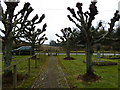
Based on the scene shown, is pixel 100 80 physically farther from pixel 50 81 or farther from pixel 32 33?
pixel 32 33

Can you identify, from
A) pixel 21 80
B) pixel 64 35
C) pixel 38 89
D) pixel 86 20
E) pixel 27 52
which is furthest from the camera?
pixel 27 52

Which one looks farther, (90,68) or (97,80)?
(90,68)

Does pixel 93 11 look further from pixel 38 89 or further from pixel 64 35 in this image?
pixel 64 35

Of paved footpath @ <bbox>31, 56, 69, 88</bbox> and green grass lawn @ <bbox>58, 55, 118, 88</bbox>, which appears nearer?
green grass lawn @ <bbox>58, 55, 118, 88</bbox>

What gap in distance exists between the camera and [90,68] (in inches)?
337

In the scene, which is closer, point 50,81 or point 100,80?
point 100,80

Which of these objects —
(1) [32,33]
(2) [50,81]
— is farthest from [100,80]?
(1) [32,33]

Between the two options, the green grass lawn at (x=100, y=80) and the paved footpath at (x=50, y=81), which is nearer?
the green grass lawn at (x=100, y=80)

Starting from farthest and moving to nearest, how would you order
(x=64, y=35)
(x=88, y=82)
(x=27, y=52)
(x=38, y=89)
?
(x=27, y=52), (x=64, y=35), (x=88, y=82), (x=38, y=89)

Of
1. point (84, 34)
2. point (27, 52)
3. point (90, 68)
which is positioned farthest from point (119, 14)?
point (27, 52)

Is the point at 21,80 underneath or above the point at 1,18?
underneath

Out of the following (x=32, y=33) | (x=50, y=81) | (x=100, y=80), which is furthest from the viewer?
(x=32, y=33)

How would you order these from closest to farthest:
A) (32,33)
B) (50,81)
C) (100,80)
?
1. (100,80)
2. (50,81)
3. (32,33)

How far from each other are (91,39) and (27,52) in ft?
92.6
